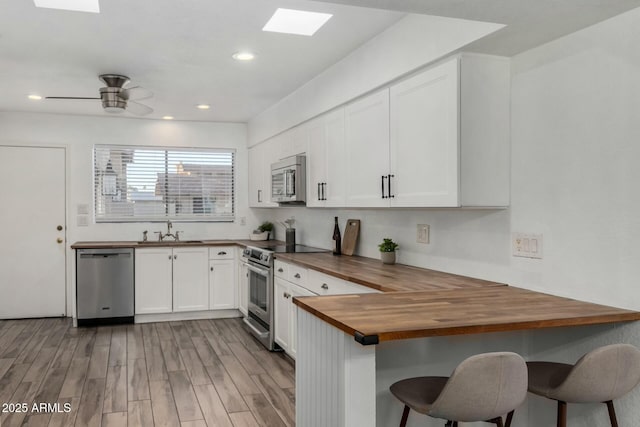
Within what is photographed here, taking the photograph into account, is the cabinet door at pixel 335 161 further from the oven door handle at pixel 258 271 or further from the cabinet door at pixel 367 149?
the oven door handle at pixel 258 271

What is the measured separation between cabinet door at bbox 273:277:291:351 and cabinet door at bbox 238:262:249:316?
41.6 inches

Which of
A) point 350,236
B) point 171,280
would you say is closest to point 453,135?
point 350,236

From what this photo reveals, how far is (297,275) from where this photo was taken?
4.27m

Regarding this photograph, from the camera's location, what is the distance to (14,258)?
6.33m

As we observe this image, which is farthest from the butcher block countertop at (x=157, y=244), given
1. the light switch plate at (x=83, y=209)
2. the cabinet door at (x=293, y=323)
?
the cabinet door at (x=293, y=323)

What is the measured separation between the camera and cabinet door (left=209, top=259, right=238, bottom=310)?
252 inches

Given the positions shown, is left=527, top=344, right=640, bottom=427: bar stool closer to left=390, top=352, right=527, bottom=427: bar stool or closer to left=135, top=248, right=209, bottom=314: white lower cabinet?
left=390, top=352, right=527, bottom=427: bar stool

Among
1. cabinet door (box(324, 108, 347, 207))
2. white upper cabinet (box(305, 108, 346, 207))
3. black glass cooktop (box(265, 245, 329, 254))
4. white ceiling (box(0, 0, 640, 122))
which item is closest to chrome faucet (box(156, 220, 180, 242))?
black glass cooktop (box(265, 245, 329, 254))

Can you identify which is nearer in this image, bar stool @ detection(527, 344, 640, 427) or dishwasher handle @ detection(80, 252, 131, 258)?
bar stool @ detection(527, 344, 640, 427)

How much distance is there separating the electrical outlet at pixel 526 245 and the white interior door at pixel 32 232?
551 centimetres

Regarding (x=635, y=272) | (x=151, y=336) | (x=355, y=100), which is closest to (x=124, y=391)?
(x=151, y=336)

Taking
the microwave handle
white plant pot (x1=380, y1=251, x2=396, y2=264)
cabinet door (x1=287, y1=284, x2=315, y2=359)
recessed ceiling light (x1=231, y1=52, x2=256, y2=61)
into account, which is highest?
recessed ceiling light (x1=231, y1=52, x2=256, y2=61)

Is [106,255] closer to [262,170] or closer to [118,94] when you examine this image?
[262,170]

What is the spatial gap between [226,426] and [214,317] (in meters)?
3.34
